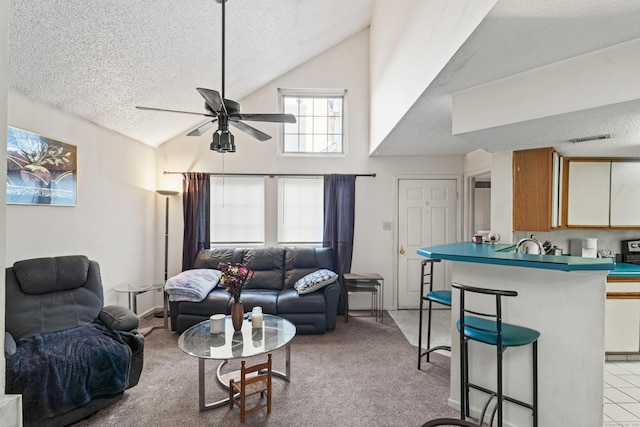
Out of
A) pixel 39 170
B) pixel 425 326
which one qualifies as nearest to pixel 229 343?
pixel 39 170

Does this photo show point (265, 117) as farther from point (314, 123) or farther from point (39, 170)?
point (314, 123)

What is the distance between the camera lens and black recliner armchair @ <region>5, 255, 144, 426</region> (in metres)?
1.83

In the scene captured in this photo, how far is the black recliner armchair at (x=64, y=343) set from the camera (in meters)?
1.83

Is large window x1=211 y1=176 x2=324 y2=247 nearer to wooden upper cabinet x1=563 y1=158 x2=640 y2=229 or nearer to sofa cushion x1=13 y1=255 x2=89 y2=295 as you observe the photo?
sofa cushion x1=13 y1=255 x2=89 y2=295

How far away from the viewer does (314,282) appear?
3.53 meters

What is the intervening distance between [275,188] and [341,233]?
120 centimetres

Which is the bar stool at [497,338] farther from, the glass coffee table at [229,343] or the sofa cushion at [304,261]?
the sofa cushion at [304,261]

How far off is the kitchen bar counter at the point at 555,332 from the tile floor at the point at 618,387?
0.65 metres

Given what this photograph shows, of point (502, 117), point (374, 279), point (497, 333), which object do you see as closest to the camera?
point (497, 333)

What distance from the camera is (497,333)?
5.31 feet

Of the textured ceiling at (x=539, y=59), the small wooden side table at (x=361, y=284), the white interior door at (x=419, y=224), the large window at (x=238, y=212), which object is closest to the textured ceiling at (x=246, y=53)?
the textured ceiling at (x=539, y=59)

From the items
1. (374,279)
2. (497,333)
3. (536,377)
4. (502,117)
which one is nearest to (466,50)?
(502,117)

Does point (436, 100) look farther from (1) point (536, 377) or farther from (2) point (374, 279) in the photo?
(2) point (374, 279)

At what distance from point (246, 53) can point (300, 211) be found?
217 centimetres
